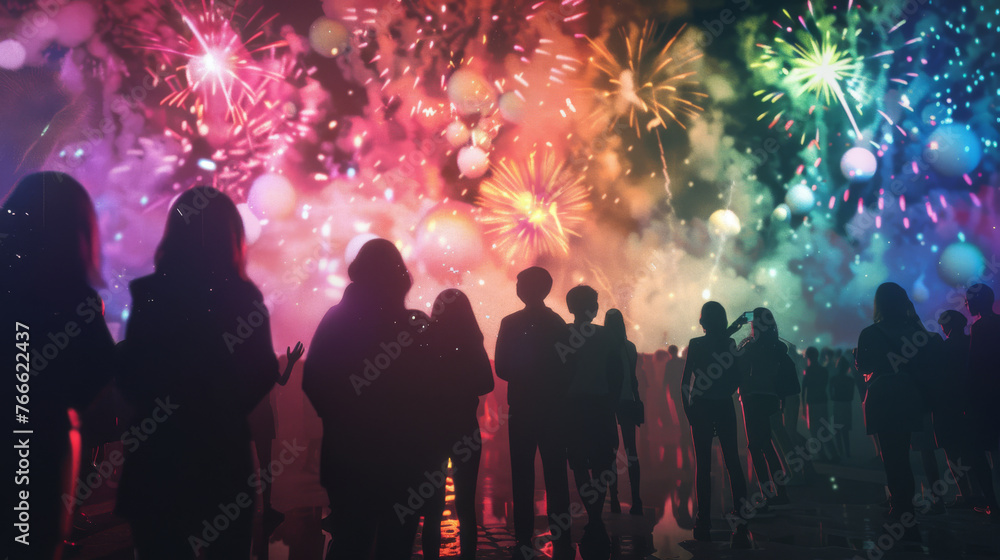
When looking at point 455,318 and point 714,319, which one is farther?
point 714,319

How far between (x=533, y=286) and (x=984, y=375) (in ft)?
15.4

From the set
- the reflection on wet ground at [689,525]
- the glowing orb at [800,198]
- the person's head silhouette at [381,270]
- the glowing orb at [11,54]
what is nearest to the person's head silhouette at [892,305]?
the reflection on wet ground at [689,525]

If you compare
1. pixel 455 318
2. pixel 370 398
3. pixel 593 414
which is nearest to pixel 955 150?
pixel 593 414

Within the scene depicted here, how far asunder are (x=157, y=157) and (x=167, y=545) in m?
20.6

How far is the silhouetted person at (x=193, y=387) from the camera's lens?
2.49 meters

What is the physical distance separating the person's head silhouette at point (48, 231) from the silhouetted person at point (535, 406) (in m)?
2.98

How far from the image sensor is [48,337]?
8.38ft

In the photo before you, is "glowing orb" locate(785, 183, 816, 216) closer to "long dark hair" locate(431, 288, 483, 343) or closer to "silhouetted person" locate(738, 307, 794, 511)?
"silhouetted person" locate(738, 307, 794, 511)

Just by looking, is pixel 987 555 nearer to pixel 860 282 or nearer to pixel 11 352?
pixel 11 352

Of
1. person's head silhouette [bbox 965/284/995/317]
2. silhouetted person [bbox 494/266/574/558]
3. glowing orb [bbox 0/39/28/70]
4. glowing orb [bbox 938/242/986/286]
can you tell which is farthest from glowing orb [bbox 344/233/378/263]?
glowing orb [bbox 938/242/986/286]

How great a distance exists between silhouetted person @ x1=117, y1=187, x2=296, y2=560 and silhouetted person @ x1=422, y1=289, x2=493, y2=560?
5.20 ft

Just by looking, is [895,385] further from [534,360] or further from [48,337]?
[48,337]

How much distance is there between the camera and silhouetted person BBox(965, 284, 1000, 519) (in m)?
5.92

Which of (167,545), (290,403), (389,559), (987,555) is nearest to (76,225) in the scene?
(167,545)
